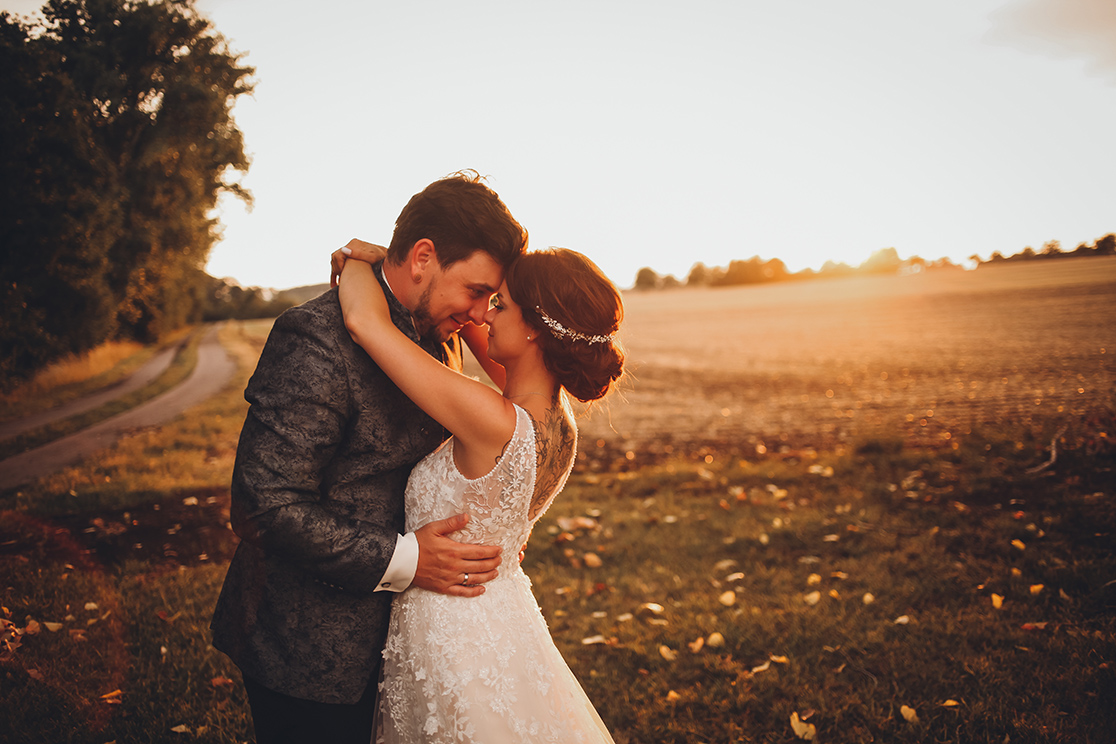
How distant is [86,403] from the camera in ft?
27.8

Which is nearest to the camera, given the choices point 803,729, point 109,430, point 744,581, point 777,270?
point 803,729

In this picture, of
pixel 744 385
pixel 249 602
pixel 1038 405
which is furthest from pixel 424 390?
pixel 744 385

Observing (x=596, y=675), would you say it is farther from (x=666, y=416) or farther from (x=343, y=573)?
(x=666, y=416)

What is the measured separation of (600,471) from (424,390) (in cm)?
747

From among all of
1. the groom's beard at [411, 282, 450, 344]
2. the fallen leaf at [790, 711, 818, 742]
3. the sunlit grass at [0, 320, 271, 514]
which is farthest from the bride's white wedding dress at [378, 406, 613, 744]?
the sunlit grass at [0, 320, 271, 514]

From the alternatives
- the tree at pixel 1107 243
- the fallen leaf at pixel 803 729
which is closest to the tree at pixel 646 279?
the tree at pixel 1107 243

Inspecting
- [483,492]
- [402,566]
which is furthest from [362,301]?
[402,566]

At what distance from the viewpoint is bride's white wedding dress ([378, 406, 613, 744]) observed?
2.21 meters

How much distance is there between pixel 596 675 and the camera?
418cm

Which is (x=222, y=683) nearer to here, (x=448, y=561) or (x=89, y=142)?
(x=448, y=561)

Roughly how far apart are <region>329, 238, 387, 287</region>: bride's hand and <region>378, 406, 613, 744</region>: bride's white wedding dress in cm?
87

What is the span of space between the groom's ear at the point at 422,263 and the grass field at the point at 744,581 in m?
3.01

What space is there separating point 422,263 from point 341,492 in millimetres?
961

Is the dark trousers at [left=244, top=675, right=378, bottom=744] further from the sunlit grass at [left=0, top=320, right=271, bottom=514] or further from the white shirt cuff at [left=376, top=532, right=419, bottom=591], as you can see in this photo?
the sunlit grass at [left=0, top=320, right=271, bottom=514]
